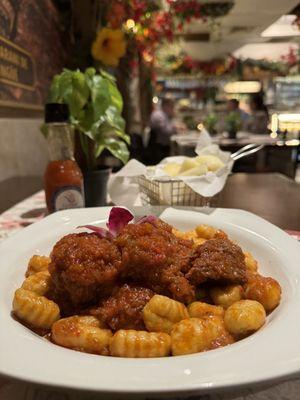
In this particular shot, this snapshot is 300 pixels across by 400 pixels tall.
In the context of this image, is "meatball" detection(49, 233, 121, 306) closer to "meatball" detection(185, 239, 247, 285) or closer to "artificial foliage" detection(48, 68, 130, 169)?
"meatball" detection(185, 239, 247, 285)

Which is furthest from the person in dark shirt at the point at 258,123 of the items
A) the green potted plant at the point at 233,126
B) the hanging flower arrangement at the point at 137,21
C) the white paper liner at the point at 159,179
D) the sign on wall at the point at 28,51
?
the white paper liner at the point at 159,179

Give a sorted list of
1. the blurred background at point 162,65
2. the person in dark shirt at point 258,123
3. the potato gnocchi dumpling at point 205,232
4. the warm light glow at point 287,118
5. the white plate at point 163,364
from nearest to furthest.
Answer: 1. the white plate at point 163,364
2. the potato gnocchi dumpling at point 205,232
3. the blurred background at point 162,65
4. the person in dark shirt at point 258,123
5. the warm light glow at point 287,118

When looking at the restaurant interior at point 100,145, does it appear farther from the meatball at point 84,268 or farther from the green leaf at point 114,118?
the meatball at point 84,268

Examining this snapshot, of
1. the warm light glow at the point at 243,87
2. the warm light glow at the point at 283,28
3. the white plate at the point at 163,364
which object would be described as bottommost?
the white plate at the point at 163,364

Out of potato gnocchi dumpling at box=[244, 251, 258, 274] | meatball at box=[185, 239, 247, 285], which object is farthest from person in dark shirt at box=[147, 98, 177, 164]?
meatball at box=[185, 239, 247, 285]

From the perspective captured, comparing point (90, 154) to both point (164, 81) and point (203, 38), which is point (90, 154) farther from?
point (164, 81)

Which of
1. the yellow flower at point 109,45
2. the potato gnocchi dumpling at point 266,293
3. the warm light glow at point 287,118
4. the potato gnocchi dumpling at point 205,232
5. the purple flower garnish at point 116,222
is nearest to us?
the potato gnocchi dumpling at point 266,293

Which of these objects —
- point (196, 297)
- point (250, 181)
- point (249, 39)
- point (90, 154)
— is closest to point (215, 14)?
point (249, 39)
